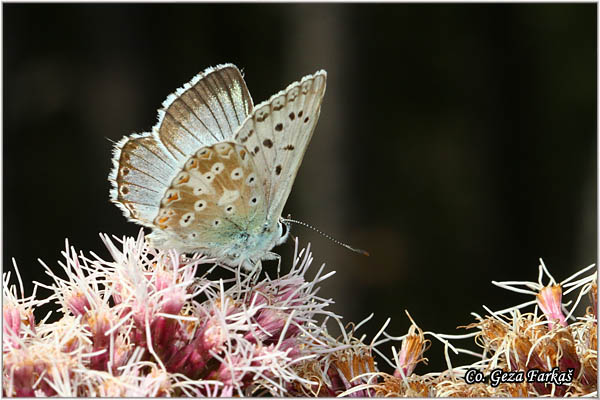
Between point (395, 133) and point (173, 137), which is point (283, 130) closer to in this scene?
point (173, 137)

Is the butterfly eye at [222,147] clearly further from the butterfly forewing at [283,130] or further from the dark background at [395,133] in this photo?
the dark background at [395,133]

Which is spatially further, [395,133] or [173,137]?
[395,133]

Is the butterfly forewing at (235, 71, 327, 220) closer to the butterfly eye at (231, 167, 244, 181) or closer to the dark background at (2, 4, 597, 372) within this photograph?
the butterfly eye at (231, 167, 244, 181)

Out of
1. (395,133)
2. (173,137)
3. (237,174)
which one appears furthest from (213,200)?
(395,133)

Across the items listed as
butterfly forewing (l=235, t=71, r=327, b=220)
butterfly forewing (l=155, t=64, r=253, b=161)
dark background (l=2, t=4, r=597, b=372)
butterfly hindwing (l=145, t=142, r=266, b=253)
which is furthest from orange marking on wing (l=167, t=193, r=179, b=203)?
dark background (l=2, t=4, r=597, b=372)

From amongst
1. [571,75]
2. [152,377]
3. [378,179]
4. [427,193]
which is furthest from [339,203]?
[152,377]

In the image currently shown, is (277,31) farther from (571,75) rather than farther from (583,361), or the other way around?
(583,361)
